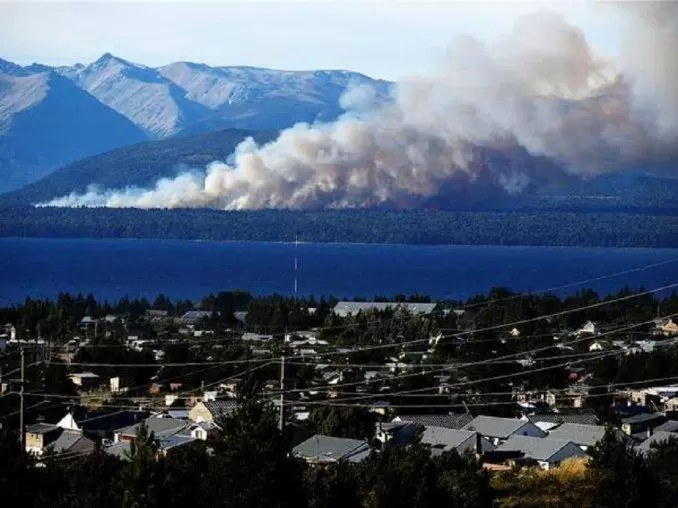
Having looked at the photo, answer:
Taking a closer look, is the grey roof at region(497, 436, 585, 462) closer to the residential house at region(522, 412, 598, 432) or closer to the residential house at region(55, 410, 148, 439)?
the residential house at region(522, 412, 598, 432)

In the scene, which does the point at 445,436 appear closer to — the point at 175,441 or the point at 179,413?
the point at 175,441

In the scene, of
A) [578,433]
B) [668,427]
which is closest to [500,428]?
[578,433]

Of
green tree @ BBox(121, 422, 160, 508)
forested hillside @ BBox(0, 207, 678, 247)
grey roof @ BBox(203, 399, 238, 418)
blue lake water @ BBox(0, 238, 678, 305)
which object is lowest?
blue lake water @ BBox(0, 238, 678, 305)

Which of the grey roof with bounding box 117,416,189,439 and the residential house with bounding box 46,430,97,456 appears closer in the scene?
the residential house with bounding box 46,430,97,456

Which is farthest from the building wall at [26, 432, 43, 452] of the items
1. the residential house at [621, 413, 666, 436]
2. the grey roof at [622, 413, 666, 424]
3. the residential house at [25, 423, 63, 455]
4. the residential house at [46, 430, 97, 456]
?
the grey roof at [622, 413, 666, 424]

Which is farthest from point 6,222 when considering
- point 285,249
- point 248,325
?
→ point 248,325
